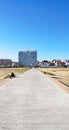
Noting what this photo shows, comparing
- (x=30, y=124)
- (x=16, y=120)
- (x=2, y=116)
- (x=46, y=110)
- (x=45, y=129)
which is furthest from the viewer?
(x=46, y=110)

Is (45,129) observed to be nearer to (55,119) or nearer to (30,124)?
(30,124)

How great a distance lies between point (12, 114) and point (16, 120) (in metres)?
1.15

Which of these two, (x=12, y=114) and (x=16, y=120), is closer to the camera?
(x=16, y=120)

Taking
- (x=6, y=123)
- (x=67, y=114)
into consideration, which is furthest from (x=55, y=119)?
(x=6, y=123)

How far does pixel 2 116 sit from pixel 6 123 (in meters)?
1.25


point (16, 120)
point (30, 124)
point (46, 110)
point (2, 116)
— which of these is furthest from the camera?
point (46, 110)

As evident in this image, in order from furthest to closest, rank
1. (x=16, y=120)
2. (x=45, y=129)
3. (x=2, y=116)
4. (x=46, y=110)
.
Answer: (x=46, y=110) → (x=2, y=116) → (x=16, y=120) → (x=45, y=129)

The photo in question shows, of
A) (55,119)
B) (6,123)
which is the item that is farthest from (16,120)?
(55,119)

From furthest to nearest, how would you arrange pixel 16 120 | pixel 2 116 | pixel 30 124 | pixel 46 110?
pixel 46 110 < pixel 2 116 < pixel 16 120 < pixel 30 124

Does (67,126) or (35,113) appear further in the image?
(35,113)

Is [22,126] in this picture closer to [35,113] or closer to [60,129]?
[60,129]

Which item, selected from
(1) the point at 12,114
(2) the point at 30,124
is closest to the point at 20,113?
(1) the point at 12,114

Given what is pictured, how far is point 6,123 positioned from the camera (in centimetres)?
844

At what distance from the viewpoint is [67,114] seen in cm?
1001
